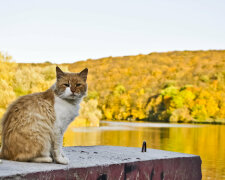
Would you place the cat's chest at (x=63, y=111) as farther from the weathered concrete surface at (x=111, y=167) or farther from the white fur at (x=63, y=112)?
the weathered concrete surface at (x=111, y=167)

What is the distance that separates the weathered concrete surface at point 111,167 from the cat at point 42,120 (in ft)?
0.39

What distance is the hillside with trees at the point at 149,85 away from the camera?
21906 mm

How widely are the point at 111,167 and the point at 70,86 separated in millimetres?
1200

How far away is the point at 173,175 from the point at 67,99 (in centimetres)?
236

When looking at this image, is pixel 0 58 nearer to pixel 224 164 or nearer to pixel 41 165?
pixel 224 164

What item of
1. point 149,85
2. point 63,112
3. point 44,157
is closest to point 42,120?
point 63,112

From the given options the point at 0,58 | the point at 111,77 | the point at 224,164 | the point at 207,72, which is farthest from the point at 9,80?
the point at 207,72

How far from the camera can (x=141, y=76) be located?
2333 inches

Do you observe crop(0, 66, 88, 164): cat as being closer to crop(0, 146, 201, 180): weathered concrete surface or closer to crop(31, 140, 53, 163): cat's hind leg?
crop(31, 140, 53, 163): cat's hind leg

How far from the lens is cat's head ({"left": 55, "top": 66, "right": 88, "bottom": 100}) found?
3398 millimetres

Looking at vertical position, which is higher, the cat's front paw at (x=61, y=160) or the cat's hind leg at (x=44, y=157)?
the cat's hind leg at (x=44, y=157)

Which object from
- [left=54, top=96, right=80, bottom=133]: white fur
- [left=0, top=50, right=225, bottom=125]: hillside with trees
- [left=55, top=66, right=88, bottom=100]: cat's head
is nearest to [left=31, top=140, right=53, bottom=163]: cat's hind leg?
[left=54, top=96, right=80, bottom=133]: white fur

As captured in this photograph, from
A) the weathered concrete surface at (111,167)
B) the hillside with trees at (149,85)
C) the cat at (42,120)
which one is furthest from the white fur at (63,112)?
the hillside with trees at (149,85)

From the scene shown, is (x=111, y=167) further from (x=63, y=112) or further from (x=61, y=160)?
(x=63, y=112)
